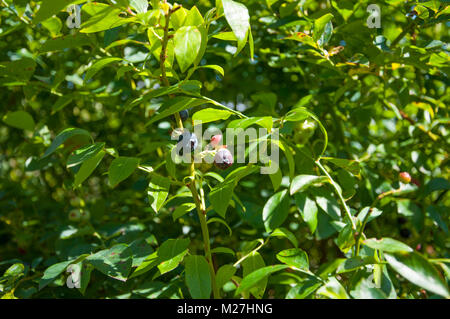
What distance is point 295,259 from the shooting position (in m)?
0.74

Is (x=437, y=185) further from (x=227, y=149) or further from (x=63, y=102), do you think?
(x=63, y=102)

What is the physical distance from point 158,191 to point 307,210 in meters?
0.36

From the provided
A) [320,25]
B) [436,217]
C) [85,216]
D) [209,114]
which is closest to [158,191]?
[209,114]

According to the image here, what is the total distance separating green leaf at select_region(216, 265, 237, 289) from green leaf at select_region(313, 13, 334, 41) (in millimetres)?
524

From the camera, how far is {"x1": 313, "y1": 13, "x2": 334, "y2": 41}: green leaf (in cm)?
94

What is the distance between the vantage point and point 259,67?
160 cm

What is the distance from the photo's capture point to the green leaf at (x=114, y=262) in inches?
31.8

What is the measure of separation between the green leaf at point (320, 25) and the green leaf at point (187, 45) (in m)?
0.40

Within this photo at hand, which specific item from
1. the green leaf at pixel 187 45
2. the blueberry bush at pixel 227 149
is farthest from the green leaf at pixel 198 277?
the green leaf at pixel 187 45

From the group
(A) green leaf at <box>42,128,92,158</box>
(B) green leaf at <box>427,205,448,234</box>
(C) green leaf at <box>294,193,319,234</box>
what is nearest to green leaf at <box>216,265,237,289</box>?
(C) green leaf at <box>294,193,319,234</box>

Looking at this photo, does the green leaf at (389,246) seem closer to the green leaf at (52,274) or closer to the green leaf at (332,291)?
the green leaf at (332,291)

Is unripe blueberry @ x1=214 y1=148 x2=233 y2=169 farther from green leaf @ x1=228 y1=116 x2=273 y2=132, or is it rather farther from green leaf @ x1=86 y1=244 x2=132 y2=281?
green leaf @ x1=86 y1=244 x2=132 y2=281
